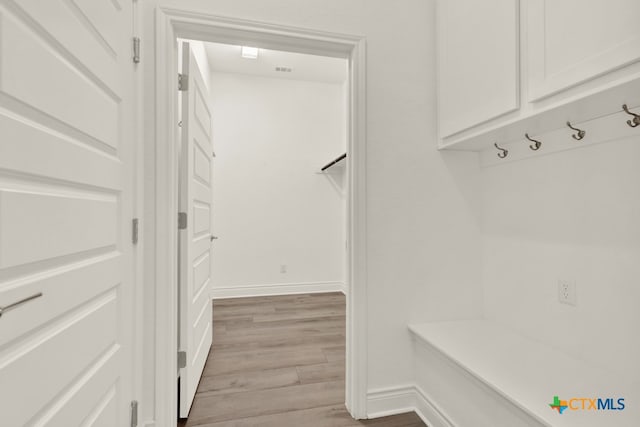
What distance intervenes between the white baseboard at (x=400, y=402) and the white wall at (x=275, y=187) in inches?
101

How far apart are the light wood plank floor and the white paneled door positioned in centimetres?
64

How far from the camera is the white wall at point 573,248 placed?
1.20 m

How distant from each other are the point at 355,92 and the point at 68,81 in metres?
1.27

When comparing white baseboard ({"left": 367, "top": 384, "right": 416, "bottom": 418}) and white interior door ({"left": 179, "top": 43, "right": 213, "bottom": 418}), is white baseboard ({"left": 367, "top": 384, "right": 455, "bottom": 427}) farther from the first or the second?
white interior door ({"left": 179, "top": 43, "right": 213, "bottom": 418})

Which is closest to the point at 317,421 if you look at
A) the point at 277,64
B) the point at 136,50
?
the point at 136,50

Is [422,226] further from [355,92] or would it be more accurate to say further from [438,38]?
[438,38]

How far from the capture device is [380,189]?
1766 millimetres

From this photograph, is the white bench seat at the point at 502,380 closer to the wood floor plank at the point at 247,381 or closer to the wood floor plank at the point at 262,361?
the wood floor plank at the point at 247,381

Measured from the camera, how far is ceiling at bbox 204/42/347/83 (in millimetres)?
3539

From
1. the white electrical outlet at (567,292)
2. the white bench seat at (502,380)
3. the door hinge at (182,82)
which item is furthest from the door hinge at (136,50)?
the white electrical outlet at (567,292)

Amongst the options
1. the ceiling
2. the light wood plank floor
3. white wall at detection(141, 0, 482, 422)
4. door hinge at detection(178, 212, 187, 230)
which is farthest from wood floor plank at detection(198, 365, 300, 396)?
the ceiling

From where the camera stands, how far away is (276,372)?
7.13ft

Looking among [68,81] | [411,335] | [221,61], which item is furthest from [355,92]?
[221,61]

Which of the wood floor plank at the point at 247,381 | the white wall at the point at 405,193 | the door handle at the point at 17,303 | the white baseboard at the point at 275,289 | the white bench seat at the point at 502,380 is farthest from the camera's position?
the white baseboard at the point at 275,289
